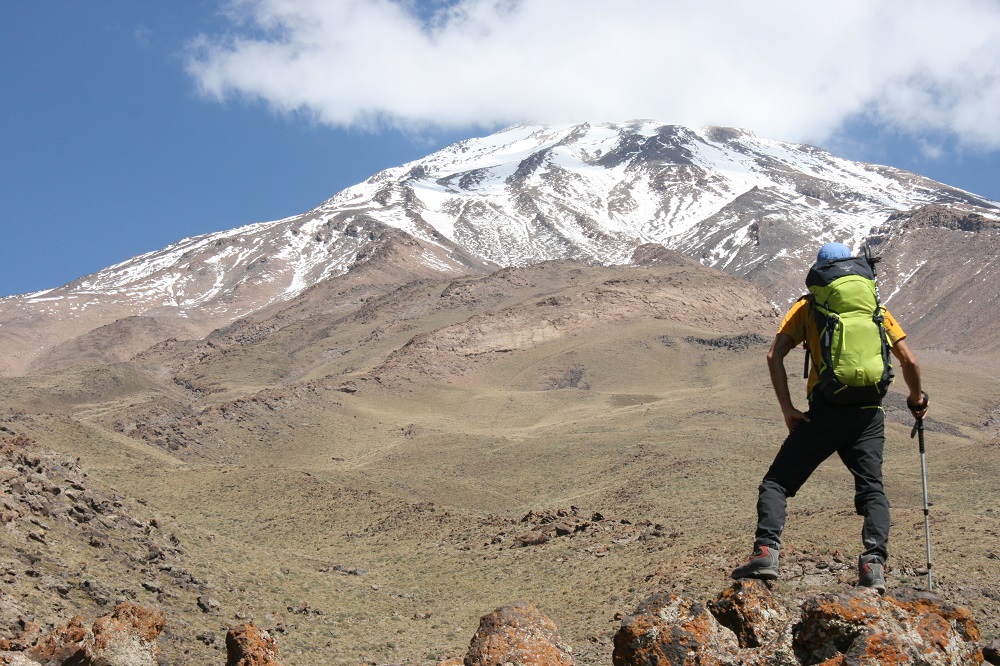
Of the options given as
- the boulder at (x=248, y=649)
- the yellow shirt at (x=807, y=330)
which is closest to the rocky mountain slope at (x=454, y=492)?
the yellow shirt at (x=807, y=330)

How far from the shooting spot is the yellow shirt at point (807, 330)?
19.3 feet

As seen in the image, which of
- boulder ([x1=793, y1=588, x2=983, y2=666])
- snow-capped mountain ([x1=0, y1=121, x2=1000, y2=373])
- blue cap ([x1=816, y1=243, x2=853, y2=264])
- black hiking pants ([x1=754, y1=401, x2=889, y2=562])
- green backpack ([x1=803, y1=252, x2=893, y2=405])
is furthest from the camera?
snow-capped mountain ([x1=0, y1=121, x2=1000, y2=373])

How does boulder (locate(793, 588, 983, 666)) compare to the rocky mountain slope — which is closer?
boulder (locate(793, 588, 983, 666))

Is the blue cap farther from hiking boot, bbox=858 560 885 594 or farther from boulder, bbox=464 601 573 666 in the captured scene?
boulder, bbox=464 601 573 666

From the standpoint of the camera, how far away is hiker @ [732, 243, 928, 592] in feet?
18.7

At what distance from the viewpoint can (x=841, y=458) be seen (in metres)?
5.87

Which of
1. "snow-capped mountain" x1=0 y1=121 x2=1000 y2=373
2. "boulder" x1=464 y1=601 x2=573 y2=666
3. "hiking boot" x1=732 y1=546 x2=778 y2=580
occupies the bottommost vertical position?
"boulder" x1=464 y1=601 x2=573 y2=666

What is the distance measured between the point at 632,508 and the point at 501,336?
54956 millimetres

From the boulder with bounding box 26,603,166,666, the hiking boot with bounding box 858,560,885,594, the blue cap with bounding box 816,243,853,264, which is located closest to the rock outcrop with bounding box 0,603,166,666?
the boulder with bounding box 26,603,166,666

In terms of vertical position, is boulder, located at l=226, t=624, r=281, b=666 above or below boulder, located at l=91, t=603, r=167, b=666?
below

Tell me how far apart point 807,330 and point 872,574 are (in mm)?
1485

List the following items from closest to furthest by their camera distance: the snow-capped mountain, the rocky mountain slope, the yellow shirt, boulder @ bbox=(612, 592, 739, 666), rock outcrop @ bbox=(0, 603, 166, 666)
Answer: boulder @ bbox=(612, 592, 739, 666), the yellow shirt, rock outcrop @ bbox=(0, 603, 166, 666), the rocky mountain slope, the snow-capped mountain

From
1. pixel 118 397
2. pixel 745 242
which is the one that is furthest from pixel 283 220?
pixel 118 397

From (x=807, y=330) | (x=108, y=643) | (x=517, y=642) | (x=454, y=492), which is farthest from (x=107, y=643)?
(x=454, y=492)
